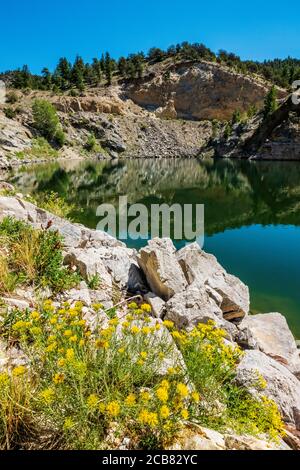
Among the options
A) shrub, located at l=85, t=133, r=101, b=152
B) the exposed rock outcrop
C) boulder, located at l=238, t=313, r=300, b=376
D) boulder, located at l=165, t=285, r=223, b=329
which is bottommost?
boulder, located at l=238, t=313, r=300, b=376

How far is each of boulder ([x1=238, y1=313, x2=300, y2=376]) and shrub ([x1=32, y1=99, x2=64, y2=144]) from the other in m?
77.8

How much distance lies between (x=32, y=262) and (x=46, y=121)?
77.3m

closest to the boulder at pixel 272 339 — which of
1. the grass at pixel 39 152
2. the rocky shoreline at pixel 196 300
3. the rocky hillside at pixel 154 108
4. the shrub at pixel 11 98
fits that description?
the rocky shoreline at pixel 196 300

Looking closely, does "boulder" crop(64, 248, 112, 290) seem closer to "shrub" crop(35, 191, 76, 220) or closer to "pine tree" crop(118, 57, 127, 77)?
"shrub" crop(35, 191, 76, 220)

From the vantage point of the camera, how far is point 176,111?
114 metres

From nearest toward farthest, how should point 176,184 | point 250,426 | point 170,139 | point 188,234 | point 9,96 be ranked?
point 250,426
point 188,234
point 176,184
point 9,96
point 170,139

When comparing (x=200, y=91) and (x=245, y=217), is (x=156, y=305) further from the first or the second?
(x=200, y=91)

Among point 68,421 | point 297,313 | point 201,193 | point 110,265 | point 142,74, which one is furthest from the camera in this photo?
point 142,74

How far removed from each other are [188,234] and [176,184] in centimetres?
2187

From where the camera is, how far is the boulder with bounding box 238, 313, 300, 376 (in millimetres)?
6448

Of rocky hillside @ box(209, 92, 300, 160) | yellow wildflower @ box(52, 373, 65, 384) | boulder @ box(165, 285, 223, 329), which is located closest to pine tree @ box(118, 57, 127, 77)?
rocky hillside @ box(209, 92, 300, 160)

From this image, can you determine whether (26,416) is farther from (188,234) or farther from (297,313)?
(188,234)

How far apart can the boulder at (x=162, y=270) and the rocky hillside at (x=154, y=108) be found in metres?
75.3
